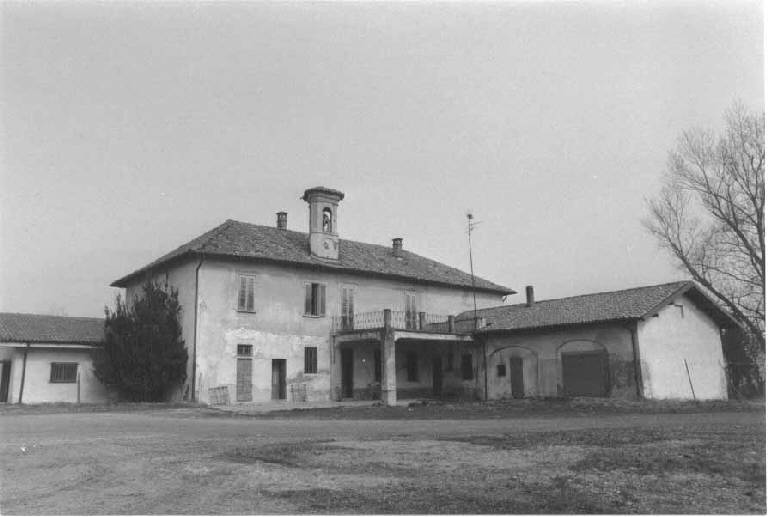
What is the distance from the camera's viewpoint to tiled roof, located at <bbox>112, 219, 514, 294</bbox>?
1077 inches

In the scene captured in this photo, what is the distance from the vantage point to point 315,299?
29.4 metres

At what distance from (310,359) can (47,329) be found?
12.4m

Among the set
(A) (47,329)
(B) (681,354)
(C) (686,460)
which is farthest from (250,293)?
(C) (686,460)

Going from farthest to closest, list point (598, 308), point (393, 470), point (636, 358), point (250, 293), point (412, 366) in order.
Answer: point (412, 366) → point (250, 293) → point (598, 308) → point (636, 358) → point (393, 470)

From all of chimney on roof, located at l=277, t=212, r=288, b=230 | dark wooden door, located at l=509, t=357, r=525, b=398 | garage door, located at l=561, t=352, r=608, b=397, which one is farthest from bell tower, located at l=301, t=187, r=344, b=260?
garage door, located at l=561, t=352, r=608, b=397

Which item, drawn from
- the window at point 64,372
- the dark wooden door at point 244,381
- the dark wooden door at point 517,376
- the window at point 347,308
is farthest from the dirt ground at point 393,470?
the window at point 64,372

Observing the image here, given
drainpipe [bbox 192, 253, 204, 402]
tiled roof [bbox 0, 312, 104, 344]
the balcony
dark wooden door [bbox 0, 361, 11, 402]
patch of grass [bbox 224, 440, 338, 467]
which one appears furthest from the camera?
the balcony

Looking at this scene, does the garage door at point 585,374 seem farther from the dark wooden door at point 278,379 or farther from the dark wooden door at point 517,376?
the dark wooden door at point 278,379

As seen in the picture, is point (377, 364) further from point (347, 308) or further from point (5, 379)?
point (5, 379)

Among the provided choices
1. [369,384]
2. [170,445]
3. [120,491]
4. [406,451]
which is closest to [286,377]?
[369,384]

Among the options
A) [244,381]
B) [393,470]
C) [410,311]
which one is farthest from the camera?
[410,311]

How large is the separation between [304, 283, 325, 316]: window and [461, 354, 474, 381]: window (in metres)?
7.17

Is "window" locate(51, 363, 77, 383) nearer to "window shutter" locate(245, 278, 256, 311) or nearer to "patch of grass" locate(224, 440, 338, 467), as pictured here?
Answer: "window shutter" locate(245, 278, 256, 311)

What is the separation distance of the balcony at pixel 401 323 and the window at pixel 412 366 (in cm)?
153
